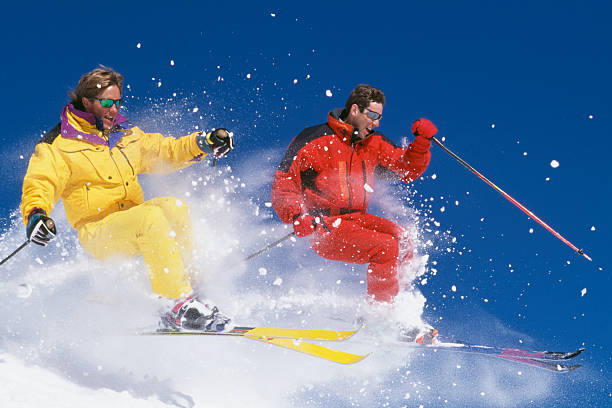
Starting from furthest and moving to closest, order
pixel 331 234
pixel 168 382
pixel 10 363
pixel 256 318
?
pixel 256 318 < pixel 168 382 < pixel 10 363 < pixel 331 234

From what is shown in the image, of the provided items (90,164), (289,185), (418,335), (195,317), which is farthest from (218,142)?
(418,335)

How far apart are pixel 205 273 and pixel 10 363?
2178 mm

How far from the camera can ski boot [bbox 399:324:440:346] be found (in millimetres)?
4980

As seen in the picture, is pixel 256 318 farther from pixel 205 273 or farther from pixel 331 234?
pixel 331 234

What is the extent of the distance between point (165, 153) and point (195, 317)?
4.94ft

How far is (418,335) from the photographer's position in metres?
4.98

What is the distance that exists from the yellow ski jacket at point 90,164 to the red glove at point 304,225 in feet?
3.64

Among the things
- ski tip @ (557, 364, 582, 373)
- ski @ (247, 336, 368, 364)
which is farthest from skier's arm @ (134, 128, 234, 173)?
ski tip @ (557, 364, 582, 373)

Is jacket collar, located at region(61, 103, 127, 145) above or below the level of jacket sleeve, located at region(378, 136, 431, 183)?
below

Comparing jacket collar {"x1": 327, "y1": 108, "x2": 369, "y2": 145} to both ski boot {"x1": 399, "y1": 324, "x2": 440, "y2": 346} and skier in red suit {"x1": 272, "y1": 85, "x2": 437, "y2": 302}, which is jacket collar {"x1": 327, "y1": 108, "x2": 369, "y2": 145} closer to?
skier in red suit {"x1": 272, "y1": 85, "x2": 437, "y2": 302}

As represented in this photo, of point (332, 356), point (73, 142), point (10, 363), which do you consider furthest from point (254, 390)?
point (73, 142)

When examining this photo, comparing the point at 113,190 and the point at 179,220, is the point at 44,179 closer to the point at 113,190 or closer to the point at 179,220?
the point at 113,190

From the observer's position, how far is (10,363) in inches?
200

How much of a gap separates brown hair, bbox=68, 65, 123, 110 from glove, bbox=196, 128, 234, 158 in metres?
0.86
